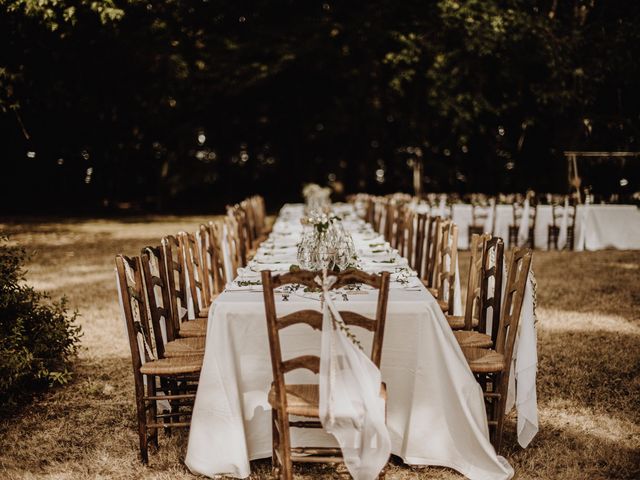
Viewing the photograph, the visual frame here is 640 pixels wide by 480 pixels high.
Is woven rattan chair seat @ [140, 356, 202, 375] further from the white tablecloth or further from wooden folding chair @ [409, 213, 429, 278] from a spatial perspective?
the white tablecloth

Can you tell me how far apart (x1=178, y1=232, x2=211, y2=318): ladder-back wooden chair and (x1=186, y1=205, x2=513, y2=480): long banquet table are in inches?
53.5

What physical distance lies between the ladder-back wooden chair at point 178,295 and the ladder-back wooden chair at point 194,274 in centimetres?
9

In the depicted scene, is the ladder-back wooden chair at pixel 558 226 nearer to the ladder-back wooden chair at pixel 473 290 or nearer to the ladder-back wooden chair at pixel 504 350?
the ladder-back wooden chair at pixel 473 290

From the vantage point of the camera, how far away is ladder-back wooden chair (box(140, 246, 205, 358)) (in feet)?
12.5

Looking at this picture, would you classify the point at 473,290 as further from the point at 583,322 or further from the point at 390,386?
the point at 583,322

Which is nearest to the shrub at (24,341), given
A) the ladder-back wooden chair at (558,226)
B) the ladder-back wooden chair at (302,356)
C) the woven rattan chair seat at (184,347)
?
the woven rattan chair seat at (184,347)

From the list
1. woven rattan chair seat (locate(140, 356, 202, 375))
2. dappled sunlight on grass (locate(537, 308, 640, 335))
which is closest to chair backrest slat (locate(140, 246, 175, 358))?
woven rattan chair seat (locate(140, 356, 202, 375))

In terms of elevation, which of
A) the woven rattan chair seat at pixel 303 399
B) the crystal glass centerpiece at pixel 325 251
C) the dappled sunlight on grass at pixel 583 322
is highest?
the crystal glass centerpiece at pixel 325 251

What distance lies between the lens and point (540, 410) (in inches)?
170

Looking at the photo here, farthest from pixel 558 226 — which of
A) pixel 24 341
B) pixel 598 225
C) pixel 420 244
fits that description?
pixel 24 341

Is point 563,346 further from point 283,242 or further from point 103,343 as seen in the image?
point 103,343

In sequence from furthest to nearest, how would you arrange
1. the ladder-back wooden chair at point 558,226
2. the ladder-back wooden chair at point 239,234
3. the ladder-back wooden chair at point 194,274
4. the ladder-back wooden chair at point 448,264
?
the ladder-back wooden chair at point 558,226
the ladder-back wooden chair at point 239,234
the ladder-back wooden chair at point 448,264
the ladder-back wooden chair at point 194,274

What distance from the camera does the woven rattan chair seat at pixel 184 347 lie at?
12.6 feet

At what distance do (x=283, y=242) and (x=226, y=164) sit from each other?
2190cm
